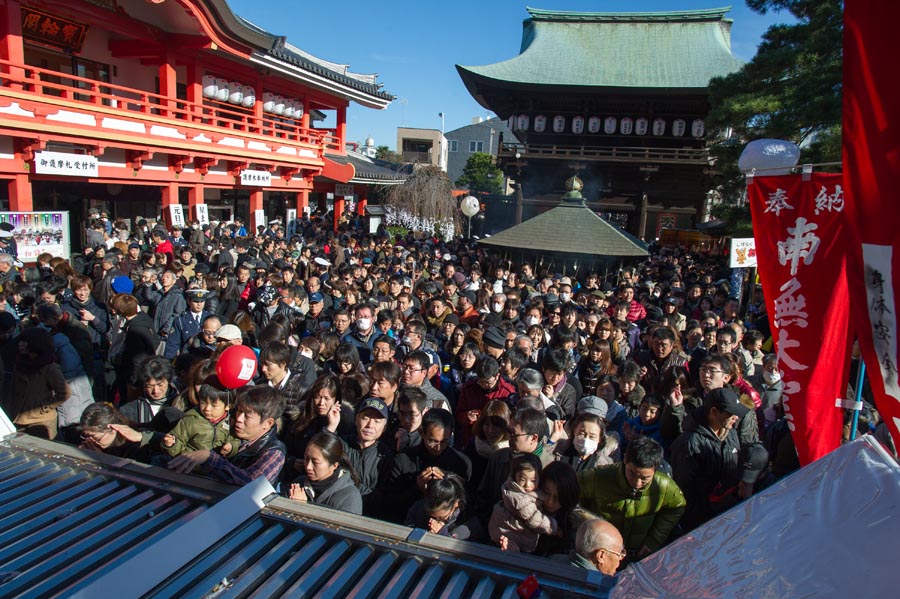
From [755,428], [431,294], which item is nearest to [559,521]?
[755,428]

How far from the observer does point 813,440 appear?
228cm

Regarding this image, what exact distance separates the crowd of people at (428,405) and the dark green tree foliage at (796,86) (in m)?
5.37

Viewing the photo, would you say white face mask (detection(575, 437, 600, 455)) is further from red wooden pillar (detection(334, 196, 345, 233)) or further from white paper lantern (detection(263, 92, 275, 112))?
red wooden pillar (detection(334, 196, 345, 233))

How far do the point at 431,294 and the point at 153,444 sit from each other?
184 inches

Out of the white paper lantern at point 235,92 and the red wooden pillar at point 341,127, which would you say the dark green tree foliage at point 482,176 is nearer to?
the red wooden pillar at point 341,127

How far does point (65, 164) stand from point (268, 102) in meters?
7.70

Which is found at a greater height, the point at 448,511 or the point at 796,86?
the point at 796,86

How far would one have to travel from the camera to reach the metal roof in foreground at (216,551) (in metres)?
1.37

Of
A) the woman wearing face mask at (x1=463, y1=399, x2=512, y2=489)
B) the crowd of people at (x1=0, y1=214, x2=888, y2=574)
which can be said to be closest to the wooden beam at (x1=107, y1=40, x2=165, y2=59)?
the crowd of people at (x1=0, y1=214, x2=888, y2=574)

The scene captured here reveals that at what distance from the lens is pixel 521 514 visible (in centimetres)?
257

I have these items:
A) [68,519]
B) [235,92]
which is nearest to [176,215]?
[235,92]

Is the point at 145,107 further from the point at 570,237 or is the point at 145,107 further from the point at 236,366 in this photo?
the point at 236,366

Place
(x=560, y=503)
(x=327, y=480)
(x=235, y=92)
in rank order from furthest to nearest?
1. (x=235, y=92)
2. (x=327, y=480)
3. (x=560, y=503)

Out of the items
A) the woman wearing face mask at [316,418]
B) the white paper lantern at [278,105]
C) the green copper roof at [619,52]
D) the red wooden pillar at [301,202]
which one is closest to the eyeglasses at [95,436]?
the woman wearing face mask at [316,418]
